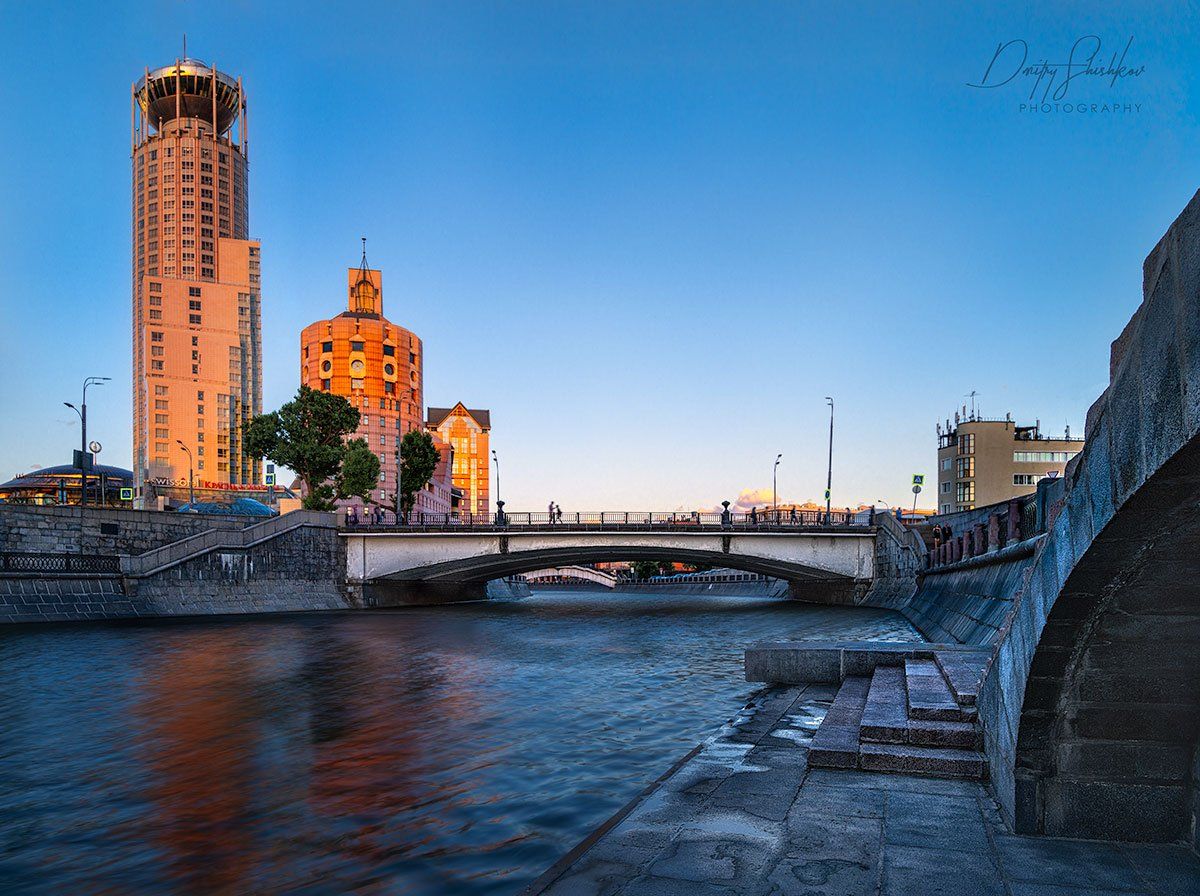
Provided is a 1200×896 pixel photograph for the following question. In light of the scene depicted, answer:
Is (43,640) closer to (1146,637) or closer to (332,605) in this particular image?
(332,605)

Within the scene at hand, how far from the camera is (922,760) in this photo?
27.6 ft

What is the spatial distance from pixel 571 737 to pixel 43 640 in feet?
79.4

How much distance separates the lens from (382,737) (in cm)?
1371

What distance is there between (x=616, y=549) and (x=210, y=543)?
2576cm

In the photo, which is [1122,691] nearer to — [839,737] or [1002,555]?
[839,737]

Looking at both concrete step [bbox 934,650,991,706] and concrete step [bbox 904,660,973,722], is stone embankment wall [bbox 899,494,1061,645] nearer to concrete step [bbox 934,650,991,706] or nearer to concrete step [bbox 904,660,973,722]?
concrete step [bbox 934,650,991,706]

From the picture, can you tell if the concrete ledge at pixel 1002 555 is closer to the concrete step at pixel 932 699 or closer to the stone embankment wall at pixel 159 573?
the concrete step at pixel 932 699

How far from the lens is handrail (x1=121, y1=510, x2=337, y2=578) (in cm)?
3975

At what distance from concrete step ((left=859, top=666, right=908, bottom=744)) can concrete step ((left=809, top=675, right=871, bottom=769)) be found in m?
0.19

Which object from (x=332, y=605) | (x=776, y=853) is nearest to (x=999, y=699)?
(x=776, y=853)

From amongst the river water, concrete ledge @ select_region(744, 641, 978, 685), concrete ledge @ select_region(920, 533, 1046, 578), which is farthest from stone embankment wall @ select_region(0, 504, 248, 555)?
concrete ledge @ select_region(920, 533, 1046, 578)

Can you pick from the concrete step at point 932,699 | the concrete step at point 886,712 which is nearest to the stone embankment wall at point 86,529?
the concrete step at point 886,712

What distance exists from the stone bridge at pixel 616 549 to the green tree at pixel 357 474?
11459 mm

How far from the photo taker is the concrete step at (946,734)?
8.66 m
